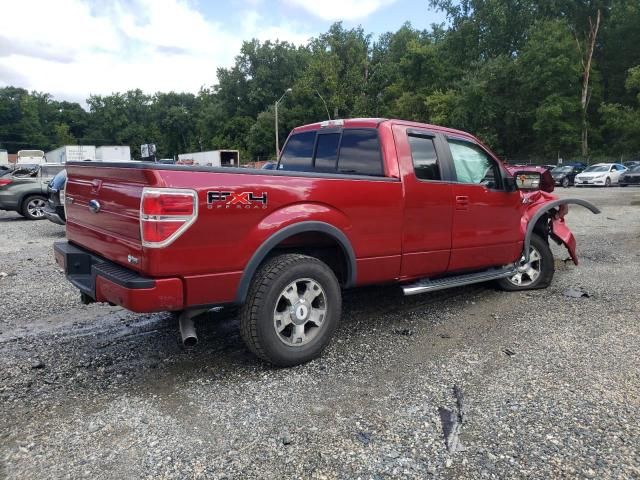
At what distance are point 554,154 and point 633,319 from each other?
42.5 m

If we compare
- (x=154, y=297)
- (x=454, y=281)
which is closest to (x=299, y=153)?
(x=454, y=281)

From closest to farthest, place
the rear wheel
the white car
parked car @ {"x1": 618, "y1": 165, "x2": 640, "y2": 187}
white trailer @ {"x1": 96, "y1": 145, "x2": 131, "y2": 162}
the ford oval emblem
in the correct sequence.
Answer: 1. the ford oval emblem
2. the rear wheel
3. parked car @ {"x1": 618, "y1": 165, "x2": 640, "y2": 187}
4. the white car
5. white trailer @ {"x1": 96, "y1": 145, "x2": 131, "y2": 162}

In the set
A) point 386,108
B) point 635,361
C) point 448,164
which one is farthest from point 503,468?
point 386,108

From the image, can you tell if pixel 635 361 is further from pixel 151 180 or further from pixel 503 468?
pixel 151 180

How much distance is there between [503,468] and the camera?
2.60 m

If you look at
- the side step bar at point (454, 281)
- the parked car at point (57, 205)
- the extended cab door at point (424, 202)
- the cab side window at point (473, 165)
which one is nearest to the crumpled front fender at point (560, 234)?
the side step bar at point (454, 281)

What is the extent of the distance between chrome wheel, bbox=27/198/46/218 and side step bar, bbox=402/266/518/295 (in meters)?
12.8

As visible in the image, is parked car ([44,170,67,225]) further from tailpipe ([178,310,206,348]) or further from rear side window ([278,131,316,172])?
tailpipe ([178,310,206,348])

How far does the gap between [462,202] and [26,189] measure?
517 inches

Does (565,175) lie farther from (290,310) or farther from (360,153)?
(290,310)

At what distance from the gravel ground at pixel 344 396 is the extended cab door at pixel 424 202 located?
697mm

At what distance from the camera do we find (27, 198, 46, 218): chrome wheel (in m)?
13.9

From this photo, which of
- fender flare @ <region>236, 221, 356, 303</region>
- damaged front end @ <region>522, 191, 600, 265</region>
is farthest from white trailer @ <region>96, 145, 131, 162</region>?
fender flare @ <region>236, 221, 356, 303</region>

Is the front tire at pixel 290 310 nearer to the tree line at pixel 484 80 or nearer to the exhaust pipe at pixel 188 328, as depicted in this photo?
the exhaust pipe at pixel 188 328
